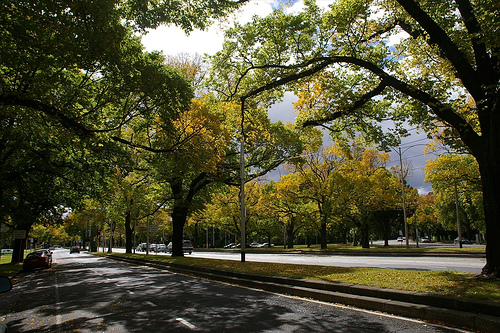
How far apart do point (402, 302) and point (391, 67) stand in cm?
911

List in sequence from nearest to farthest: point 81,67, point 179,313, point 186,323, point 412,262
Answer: point 186,323 < point 179,313 < point 81,67 < point 412,262

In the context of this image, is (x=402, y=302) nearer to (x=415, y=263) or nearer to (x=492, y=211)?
(x=492, y=211)

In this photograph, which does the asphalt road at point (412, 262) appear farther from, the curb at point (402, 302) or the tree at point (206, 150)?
the tree at point (206, 150)

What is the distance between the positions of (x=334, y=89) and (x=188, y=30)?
5729 millimetres

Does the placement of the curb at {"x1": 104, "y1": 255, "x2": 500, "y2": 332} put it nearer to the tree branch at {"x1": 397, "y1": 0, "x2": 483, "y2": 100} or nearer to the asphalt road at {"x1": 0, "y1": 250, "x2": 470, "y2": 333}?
the asphalt road at {"x1": 0, "y1": 250, "x2": 470, "y2": 333}

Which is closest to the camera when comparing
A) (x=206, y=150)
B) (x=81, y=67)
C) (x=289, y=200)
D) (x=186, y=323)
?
(x=186, y=323)

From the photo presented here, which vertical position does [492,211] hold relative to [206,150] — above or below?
below

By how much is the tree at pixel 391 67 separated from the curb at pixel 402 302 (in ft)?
10.7

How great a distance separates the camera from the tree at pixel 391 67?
9062 millimetres

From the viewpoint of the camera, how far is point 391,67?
1291 centimetres

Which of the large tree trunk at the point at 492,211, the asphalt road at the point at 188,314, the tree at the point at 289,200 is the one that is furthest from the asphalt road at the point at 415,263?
the tree at the point at 289,200

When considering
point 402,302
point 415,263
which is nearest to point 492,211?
point 402,302

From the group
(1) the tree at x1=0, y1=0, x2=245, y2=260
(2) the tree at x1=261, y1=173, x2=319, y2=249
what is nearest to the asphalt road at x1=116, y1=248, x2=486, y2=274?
(1) the tree at x1=0, y1=0, x2=245, y2=260

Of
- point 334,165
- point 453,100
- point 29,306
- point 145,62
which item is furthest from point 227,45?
point 334,165
